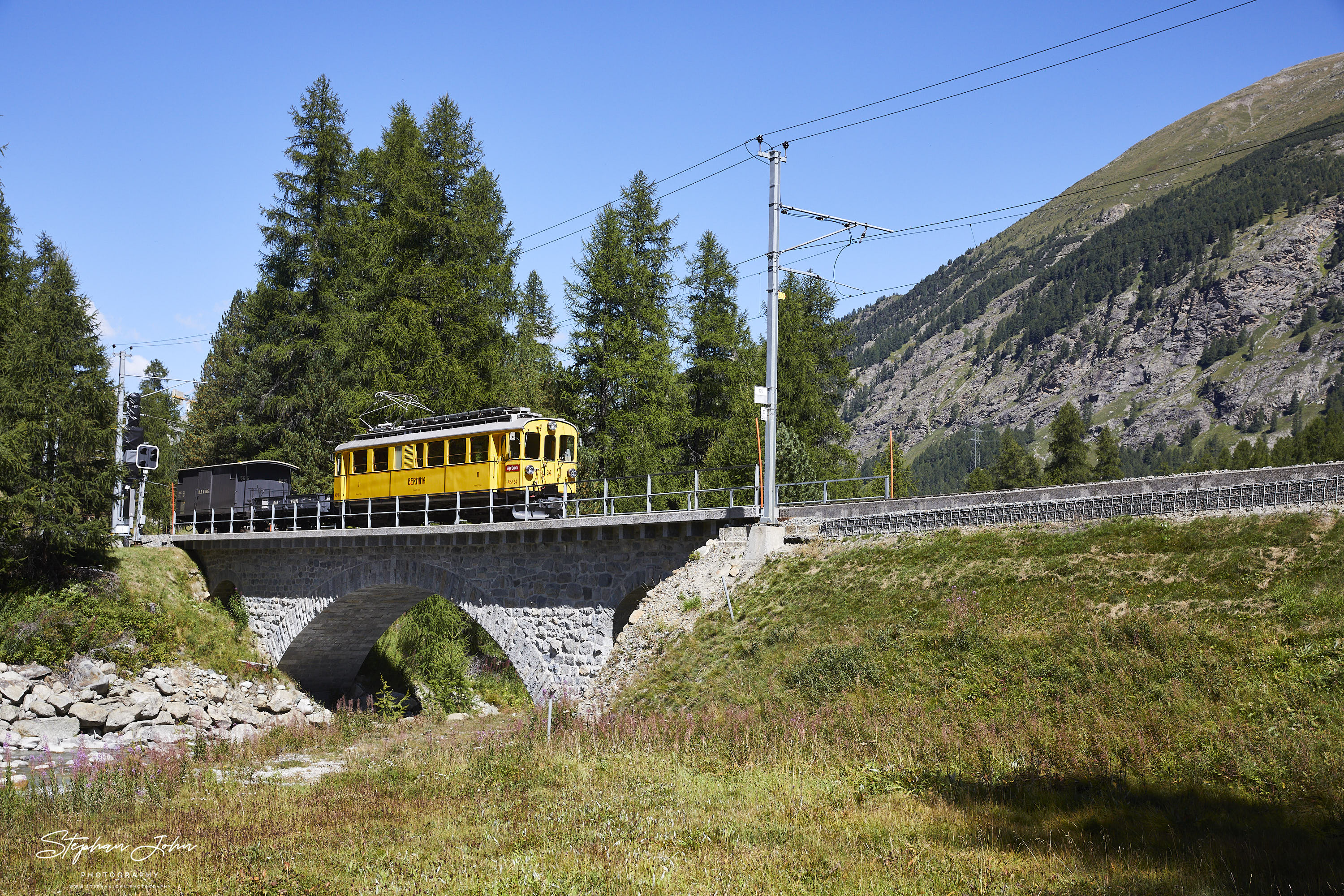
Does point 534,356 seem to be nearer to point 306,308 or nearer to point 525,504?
point 306,308

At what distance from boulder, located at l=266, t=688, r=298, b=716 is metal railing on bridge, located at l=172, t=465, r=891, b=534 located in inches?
207

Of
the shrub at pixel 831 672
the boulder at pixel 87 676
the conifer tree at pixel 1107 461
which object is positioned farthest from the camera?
the conifer tree at pixel 1107 461

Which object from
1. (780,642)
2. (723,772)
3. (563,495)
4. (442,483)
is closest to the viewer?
(723,772)

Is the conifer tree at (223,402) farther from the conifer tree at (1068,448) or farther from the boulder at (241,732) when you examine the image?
the conifer tree at (1068,448)

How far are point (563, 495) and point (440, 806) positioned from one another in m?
13.6

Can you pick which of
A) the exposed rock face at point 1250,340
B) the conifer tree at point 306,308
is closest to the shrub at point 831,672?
the conifer tree at point 306,308

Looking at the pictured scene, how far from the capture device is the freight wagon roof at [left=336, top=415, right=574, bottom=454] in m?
23.8

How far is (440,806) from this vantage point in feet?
32.9

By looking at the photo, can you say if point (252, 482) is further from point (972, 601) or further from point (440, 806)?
point (972, 601)

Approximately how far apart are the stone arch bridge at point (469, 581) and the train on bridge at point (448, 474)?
2.91 ft

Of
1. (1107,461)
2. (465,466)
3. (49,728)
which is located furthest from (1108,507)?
(1107,461)

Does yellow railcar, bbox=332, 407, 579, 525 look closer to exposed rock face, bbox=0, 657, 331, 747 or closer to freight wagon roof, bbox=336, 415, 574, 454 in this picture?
freight wagon roof, bbox=336, 415, 574, 454

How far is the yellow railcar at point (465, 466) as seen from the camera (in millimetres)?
23547

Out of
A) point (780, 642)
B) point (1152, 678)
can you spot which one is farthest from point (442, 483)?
point (1152, 678)
